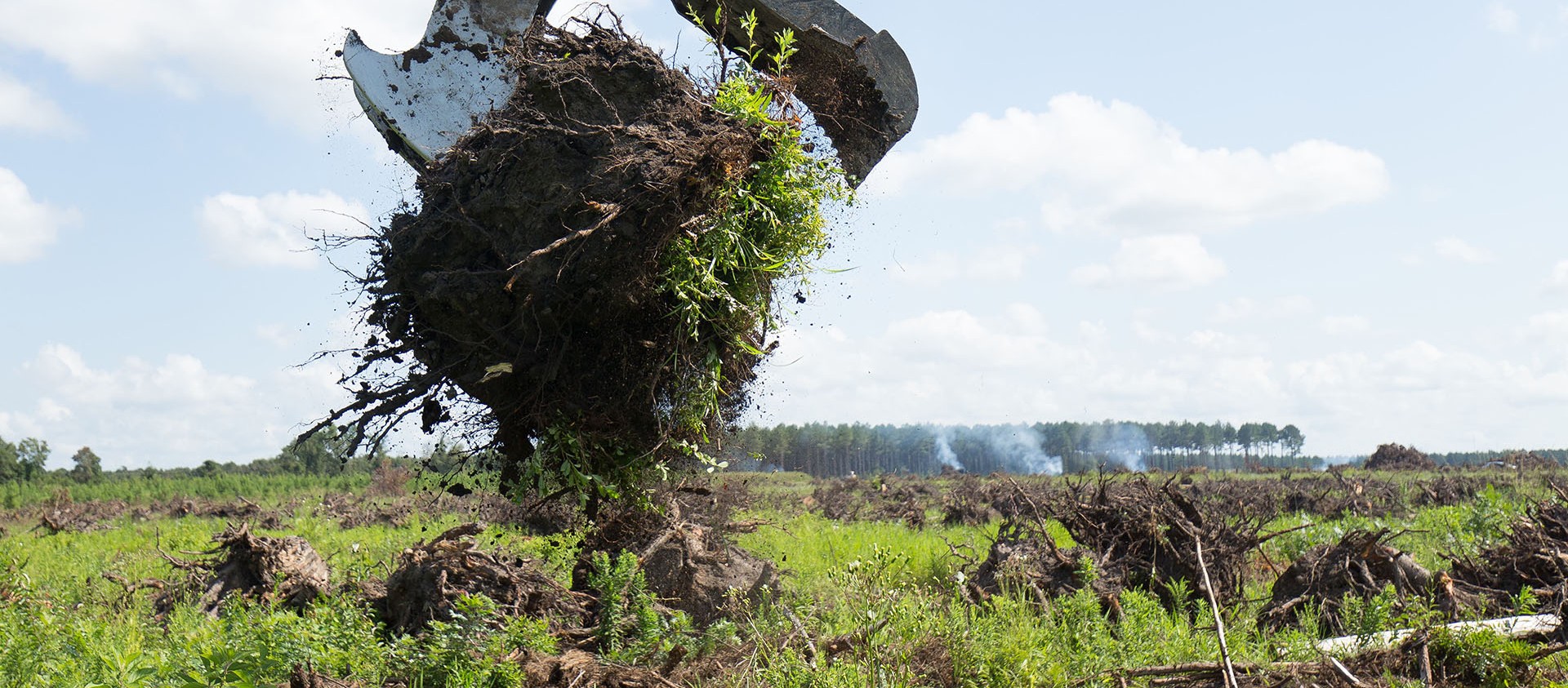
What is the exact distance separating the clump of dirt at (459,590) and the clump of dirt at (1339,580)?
4612 millimetres

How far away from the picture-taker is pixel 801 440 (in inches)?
2675

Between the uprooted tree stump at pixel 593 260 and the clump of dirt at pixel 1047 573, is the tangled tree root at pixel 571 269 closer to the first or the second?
the uprooted tree stump at pixel 593 260

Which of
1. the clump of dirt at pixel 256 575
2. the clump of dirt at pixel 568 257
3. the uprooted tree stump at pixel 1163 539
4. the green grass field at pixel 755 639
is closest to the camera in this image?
the clump of dirt at pixel 568 257

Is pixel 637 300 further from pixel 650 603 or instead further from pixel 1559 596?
pixel 1559 596

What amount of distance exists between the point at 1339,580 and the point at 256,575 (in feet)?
25.4

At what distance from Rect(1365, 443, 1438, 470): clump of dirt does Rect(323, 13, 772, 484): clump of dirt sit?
31.3 m

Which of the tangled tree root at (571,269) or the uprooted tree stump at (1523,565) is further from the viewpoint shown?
the uprooted tree stump at (1523,565)

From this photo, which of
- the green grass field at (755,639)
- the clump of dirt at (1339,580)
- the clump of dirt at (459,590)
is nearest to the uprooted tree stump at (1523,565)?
the clump of dirt at (1339,580)

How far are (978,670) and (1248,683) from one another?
1241mm

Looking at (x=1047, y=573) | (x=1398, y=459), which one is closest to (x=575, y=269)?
(x=1047, y=573)

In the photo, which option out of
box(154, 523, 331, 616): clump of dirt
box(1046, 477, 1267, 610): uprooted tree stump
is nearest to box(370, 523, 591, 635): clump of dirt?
box(154, 523, 331, 616): clump of dirt

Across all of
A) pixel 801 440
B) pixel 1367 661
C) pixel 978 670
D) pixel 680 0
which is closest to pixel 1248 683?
pixel 1367 661

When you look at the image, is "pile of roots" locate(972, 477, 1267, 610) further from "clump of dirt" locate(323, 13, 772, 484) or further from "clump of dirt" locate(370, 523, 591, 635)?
"clump of dirt" locate(323, 13, 772, 484)

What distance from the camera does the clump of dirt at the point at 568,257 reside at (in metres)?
4.41
